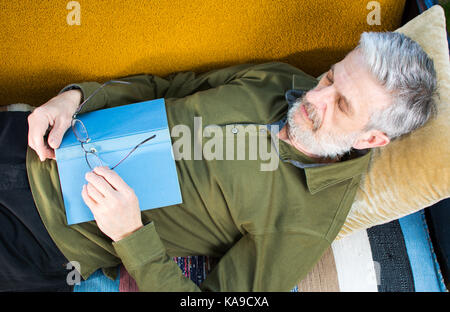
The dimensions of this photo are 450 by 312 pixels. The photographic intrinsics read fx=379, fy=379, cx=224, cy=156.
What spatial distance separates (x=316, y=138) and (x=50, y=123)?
801 mm

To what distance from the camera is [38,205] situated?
45.1 inches

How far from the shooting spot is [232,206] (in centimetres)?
119

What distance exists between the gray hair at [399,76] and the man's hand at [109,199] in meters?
0.72

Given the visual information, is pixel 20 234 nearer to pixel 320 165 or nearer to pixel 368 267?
pixel 320 165

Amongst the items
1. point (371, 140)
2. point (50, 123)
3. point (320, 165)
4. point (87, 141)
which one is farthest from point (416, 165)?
point (50, 123)

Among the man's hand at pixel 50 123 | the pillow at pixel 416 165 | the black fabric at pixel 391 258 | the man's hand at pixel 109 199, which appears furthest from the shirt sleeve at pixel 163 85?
the black fabric at pixel 391 258

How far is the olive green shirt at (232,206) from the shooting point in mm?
1143

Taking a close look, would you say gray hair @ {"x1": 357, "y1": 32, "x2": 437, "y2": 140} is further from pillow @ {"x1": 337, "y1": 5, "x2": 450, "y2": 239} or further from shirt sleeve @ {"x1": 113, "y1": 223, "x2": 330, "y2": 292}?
shirt sleeve @ {"x1": 113, "y1": 223, "x2": 330, "y2": 292}

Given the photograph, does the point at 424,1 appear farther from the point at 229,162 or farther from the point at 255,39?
the point at 229,162

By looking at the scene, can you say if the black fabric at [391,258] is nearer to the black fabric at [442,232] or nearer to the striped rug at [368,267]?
the striped rug at [368,267]

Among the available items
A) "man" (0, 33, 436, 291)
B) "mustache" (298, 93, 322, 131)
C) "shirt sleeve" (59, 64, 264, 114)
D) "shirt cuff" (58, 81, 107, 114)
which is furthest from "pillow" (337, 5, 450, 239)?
"shirt cuff" (58, 81, 107, 114)

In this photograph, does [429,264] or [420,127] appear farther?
[429,264]

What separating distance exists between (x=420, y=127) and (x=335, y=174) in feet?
1.00
